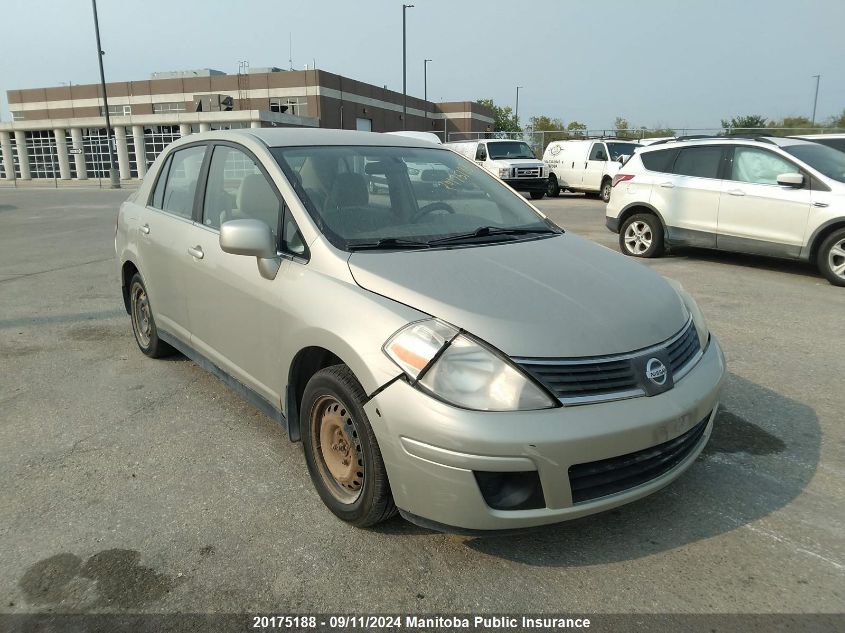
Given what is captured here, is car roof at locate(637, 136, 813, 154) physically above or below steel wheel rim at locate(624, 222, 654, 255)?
above

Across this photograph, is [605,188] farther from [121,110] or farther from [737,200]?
[121,110]

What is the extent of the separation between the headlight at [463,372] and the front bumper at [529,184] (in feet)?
63.6

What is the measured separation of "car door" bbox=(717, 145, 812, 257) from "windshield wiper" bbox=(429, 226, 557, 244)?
19.0 feet

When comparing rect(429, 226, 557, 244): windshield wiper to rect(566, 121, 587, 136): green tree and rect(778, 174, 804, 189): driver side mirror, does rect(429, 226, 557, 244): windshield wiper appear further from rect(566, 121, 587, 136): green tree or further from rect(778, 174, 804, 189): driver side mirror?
rect(566, 121, 587, 136): green tree

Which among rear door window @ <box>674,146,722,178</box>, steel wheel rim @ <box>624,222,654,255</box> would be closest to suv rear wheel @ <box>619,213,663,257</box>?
steel wheel rim @ <box>624,222,654,255</box>

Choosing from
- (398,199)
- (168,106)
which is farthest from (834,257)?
(168,106)

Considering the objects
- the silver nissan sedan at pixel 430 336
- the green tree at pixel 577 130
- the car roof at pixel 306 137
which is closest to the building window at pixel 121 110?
the green tree at pixel 577 130

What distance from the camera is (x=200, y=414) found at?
4.05m

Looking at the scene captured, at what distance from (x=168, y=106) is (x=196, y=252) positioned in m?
59.2

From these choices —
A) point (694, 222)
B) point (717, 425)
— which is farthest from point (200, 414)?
point (694, 222)

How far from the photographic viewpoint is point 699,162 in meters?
9.16

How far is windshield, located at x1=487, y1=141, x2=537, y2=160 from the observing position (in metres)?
22.2

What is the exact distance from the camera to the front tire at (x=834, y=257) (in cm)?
770

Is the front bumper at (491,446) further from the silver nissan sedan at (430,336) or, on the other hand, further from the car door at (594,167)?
the car door at (594,167)
